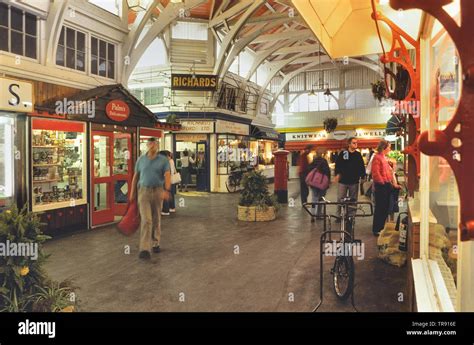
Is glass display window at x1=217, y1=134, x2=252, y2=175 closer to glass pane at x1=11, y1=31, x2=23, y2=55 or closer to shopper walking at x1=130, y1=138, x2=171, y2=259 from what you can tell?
glass pane at x1=11, y1=31, x2=23, y2=55

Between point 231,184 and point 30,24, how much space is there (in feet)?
37.6

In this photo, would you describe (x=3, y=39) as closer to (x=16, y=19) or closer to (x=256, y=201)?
(x=16, y=19)

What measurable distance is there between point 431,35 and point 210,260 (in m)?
4.72

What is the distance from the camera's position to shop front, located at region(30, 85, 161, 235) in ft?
27.2

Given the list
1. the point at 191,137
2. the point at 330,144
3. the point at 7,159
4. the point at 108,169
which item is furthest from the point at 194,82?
the point at 330,144

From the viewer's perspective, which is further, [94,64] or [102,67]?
[102,67]

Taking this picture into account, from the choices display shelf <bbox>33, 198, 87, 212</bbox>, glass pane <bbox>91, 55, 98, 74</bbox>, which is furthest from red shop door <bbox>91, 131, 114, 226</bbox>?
glass pane <bbox>91, 55, 98, 74</bbox>

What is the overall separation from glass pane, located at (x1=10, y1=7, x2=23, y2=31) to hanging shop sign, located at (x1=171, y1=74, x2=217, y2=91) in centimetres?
831

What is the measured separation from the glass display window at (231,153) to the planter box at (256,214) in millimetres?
8150

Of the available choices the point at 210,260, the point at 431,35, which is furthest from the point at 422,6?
the point at 210,260

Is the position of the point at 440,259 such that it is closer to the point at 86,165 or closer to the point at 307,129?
the point at 86,165

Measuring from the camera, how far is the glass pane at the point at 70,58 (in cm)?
928

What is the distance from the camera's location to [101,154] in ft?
32.9

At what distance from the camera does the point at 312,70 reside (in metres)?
27.9
